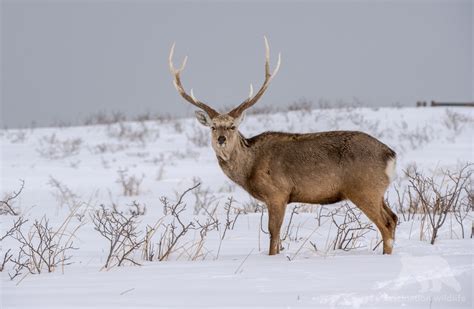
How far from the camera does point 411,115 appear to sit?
77.9ft

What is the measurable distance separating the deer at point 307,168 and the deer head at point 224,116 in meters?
0.01

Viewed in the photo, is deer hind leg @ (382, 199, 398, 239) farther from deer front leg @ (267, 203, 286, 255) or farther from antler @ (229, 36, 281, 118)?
antler @ (229, 36, 281, 118)

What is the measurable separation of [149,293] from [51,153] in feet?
55.7

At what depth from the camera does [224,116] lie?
23.8ft

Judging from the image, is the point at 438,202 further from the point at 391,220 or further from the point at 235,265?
the point at 235,265

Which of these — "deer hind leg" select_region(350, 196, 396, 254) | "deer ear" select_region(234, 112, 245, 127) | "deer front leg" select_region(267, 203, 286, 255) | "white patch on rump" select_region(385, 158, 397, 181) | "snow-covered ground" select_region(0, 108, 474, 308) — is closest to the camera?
"snow-covered ground" select_region(0, 108, 474, 308)

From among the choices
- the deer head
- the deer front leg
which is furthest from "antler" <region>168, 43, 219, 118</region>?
the deer front leg

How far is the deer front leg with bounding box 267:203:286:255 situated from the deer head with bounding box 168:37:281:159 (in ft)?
2.77

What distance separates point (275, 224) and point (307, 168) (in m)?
0.69

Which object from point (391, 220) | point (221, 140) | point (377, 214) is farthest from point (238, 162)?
point (391, 220)

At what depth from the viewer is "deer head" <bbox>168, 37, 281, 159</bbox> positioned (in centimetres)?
712

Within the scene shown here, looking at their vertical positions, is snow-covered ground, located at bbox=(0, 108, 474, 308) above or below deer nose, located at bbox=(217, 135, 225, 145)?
below

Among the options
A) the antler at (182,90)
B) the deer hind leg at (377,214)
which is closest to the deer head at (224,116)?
the antler at (182,90)

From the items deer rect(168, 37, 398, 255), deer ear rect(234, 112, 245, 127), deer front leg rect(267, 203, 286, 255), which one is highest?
deer ear rect(234, 112, 245, 127)
